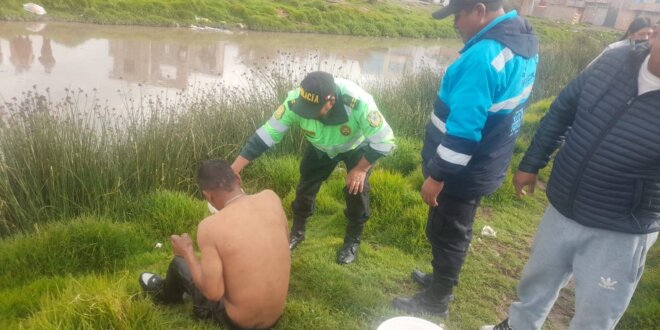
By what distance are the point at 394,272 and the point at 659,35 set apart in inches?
81.6

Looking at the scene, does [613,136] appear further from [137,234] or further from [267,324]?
[137,234]

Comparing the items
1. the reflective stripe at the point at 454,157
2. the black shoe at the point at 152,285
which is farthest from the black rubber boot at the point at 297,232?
the reflective stripe at the point at 454,157

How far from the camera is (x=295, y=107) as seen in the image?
262 centimetres

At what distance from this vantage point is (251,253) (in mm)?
2070

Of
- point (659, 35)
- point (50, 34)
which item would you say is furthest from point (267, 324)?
point (50, 34)

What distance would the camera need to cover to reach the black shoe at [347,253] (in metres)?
3.18

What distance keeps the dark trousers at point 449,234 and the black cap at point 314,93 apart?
0.81 meters

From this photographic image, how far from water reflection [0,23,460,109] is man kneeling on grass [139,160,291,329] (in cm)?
408

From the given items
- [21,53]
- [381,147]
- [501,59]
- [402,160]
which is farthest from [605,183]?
[21,53]

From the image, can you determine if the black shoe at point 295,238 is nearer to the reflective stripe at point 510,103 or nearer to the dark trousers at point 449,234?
the dark trousers at point 449,234

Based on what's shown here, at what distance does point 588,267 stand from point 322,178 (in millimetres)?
1751

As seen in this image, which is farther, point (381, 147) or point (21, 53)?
point (21, 53)

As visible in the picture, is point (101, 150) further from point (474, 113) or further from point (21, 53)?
point (21, 53)

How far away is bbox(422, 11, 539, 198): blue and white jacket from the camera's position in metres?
1.95
